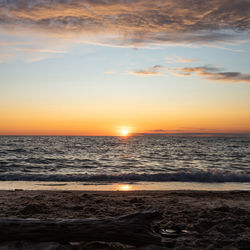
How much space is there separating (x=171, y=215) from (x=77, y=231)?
2.50m

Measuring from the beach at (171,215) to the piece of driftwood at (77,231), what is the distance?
4.0 inches

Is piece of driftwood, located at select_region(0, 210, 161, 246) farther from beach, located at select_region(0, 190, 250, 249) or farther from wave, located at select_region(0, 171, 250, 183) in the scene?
wave, located at select_region(0, 171, 250, 183)

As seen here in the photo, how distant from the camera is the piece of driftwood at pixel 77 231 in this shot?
13.5 feet

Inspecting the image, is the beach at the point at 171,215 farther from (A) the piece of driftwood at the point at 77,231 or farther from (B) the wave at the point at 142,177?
(B) the wave at the point at 142,177

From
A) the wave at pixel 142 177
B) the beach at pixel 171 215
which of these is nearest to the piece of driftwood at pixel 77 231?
the beach at pixel 171 215

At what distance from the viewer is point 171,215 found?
5836 mm

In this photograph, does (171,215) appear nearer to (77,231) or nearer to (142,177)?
(77,231)

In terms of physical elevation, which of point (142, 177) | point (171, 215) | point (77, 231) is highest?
point (77, 231)

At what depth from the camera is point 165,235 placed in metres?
4.61

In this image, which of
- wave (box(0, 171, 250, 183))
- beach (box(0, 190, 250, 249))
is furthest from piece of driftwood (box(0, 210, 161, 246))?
wave (box(0, 171, 250, 183))

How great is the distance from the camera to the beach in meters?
4.16

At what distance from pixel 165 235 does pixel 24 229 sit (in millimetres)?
2399

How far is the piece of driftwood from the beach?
0.10 metres

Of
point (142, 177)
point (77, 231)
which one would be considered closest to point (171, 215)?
point (77, 231)
